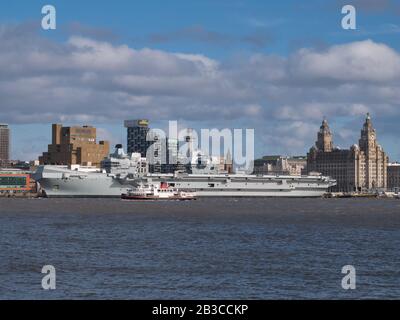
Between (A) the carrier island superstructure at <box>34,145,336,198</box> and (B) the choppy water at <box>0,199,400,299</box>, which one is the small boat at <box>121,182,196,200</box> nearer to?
(A) the carrier island superstructure at <box>34,145,336,198</box>

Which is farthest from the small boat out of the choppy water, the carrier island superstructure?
the choppy water

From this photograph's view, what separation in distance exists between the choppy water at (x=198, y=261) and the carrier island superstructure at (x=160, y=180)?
336ft

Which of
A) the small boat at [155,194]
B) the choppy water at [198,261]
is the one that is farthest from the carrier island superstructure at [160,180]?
the choppy water at [198,261]

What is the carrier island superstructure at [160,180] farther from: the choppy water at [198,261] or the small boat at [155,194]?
the choppy water at [198,261]

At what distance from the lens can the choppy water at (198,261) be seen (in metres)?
28.0

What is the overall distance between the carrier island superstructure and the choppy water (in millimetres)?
102471

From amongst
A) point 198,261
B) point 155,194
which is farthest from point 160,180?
point 198,261
